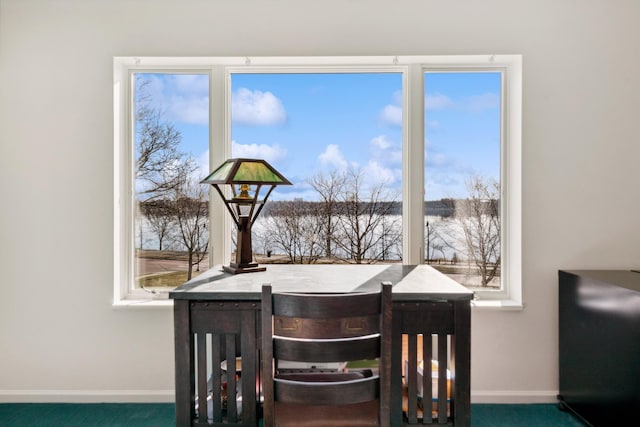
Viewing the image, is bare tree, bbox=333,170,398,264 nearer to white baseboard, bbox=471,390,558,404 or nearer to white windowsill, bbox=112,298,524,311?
white windowsill, bbox=112,298,524,311

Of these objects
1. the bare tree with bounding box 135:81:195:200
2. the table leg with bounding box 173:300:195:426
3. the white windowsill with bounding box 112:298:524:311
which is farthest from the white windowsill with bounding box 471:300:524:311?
the bare tree with bounding box 135:81:195:200

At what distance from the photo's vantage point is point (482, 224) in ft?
9.04

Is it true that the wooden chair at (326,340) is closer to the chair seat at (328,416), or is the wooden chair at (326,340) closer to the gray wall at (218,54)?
the chair seat at (328,416)

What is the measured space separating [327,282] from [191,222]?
4.19 ft

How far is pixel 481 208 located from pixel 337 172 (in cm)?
101

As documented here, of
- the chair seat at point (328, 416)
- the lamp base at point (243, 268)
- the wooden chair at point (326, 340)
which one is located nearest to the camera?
the wooden chair at point (326, 340)

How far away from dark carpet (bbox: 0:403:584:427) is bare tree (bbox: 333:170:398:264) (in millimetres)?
1184

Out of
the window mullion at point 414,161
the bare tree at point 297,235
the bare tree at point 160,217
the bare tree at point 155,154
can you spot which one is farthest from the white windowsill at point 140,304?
the window mullion at point 414,161

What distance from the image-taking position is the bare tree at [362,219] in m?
2.76

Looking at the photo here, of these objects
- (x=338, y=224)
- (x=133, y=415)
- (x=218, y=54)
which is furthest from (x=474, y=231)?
(x=133, y=415)
